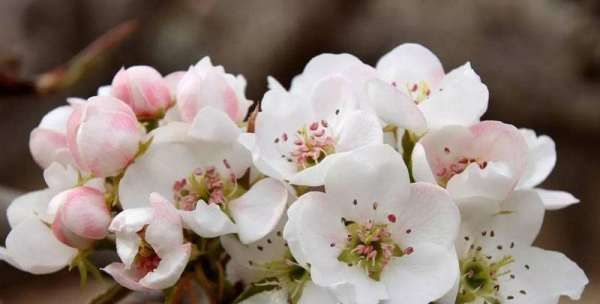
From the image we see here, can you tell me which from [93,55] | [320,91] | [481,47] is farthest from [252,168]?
[481,47]

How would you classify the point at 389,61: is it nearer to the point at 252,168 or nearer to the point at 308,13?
the point at 252,168

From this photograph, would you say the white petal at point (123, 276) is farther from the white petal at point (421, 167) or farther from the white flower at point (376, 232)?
the white petal at point (421, 167)

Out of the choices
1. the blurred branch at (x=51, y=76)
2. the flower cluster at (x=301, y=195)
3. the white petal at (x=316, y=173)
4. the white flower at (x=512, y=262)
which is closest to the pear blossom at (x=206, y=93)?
the flower cluster at (x=301, y=195)

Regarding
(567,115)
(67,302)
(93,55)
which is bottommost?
(67,302)

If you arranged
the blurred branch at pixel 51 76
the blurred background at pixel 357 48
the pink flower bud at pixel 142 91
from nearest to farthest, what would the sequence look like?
the pink flower bud at pixel 142 91 → the blurred branch at pixel 51 76 → the blurred background at pixel 357 48

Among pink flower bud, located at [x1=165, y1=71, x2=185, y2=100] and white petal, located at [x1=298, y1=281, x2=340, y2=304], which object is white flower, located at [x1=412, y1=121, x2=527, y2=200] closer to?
white petal, located at [x1=298, y1=281, x2=340, y2=304]

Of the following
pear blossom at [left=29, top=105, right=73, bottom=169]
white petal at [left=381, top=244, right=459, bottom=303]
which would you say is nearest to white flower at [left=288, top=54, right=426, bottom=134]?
white petal at [left=381, top=244, right=459, bottom=303]
